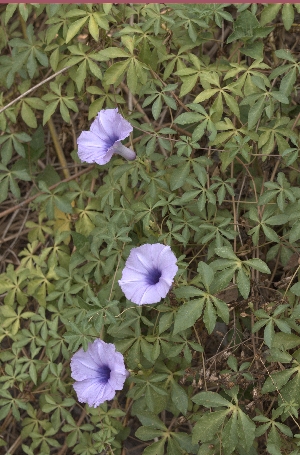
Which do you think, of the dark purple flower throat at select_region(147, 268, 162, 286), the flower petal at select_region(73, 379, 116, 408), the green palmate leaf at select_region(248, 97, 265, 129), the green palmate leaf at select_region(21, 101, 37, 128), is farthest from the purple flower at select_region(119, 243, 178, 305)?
the green palmate leaf at select_region(21, 101, 37, 128)

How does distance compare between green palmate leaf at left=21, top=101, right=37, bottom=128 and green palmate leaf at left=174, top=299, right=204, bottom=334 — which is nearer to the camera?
green palmate leaf at left=174, top=299, right=204, bottom=334

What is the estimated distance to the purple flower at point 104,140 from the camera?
200 cm

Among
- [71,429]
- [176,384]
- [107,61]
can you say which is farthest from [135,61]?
[71,429]

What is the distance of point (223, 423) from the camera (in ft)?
6.21

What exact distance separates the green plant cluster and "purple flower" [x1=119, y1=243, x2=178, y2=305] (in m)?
0.07

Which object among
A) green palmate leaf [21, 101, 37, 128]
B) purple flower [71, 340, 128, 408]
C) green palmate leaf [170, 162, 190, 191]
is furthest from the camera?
green palmate leaf [21, 101, 37, 128]

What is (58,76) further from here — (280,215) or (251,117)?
(280,215)

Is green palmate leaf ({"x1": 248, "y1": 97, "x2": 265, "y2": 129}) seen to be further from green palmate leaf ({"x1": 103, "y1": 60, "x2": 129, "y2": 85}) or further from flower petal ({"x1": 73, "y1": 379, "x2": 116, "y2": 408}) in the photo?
flower petal ({"x1": 73, "y1": 379, "x2": 116, "y2": 408})

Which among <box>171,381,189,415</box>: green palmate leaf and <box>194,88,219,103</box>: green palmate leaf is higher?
<box>194,88,219,103</box>: green palmate leaf

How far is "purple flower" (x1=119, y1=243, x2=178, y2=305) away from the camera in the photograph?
181 centimetres

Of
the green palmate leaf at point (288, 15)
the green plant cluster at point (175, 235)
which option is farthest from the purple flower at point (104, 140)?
the green palmate leaf at point (288, 15)

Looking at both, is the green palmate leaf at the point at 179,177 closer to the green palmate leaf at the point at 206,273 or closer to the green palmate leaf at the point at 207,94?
the green palmate leaf at the point at 207,94

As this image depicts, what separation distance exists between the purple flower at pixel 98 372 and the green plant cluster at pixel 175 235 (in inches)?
2.1

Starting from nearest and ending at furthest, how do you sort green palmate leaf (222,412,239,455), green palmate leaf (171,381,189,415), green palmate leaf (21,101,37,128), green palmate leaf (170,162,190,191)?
green palmate leaf (222,412,239,455), green palmate leaf (171,381,189,415), green palmate leaf (170,162,190,191), green palmate leaf (21,101,37,128)
